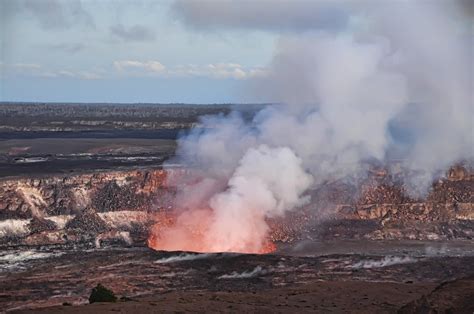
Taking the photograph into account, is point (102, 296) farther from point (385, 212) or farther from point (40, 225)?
point (385, 212)

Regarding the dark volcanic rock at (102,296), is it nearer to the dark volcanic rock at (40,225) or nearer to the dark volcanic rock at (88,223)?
the dark volcanic rock at (40,225)

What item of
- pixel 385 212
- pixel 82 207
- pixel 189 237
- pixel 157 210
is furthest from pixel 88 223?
pixel 385 212

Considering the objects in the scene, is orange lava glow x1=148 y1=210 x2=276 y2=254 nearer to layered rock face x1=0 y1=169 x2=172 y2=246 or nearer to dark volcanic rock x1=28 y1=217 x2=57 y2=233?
layered rock face x1=0 y1=169 x2=172 y2=246

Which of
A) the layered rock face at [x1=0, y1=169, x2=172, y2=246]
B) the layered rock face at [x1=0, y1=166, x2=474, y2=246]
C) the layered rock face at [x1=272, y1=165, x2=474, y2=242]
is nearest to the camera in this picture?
the layered rock face at [x1=0, y1=169, x2=172, y2=246]

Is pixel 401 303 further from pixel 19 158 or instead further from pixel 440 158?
pixel 19 158

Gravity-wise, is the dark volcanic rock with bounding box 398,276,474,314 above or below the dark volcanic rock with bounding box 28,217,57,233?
Result: above

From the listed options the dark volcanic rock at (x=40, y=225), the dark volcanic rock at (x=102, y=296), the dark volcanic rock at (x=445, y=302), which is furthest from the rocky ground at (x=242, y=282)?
the dark volcanic rock at (x=40, y=225)

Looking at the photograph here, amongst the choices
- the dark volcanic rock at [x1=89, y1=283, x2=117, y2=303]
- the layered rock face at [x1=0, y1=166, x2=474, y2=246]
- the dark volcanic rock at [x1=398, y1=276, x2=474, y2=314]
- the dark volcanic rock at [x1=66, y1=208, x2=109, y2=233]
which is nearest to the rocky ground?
the dark volcanic rock at [x1=398, y1=276, x2=474, y2=314]
